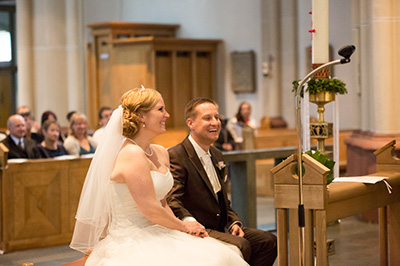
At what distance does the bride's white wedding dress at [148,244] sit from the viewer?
3.85 m

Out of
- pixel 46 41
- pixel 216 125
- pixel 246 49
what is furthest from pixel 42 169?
pixel 246 49

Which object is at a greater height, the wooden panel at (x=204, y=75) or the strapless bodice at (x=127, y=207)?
the wooden panel at (x=204, y=75)

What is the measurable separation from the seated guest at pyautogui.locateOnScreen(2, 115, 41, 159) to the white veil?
3.59 m

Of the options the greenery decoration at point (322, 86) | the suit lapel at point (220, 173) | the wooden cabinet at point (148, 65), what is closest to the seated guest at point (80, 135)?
the suit lapel at point (220, 173)

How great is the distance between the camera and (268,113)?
15.0m

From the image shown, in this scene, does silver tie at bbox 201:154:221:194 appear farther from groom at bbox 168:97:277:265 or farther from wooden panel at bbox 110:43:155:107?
wooden panel at bbox 110:43:155:107

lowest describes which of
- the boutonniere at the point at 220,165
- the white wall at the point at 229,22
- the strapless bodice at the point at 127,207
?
the strapless bodice at the point at 127,207

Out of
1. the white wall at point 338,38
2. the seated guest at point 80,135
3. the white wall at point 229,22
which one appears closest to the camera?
the seated guest at point 80,135

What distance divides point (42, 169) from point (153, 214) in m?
3.55

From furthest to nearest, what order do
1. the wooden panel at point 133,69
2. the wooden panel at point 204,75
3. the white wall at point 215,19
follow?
the wooden panel at point 204,75 < the white wall at point 215,19 < the wooden panel at point 133,69

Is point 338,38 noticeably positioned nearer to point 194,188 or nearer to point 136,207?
point 194,188

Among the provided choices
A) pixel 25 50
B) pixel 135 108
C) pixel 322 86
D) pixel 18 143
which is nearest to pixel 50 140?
pixel 18 143

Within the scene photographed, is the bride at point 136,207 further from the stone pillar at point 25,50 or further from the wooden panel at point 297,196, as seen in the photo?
the stone pillar at point 25,50

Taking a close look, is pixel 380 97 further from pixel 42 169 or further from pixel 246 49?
pixel 246 49
